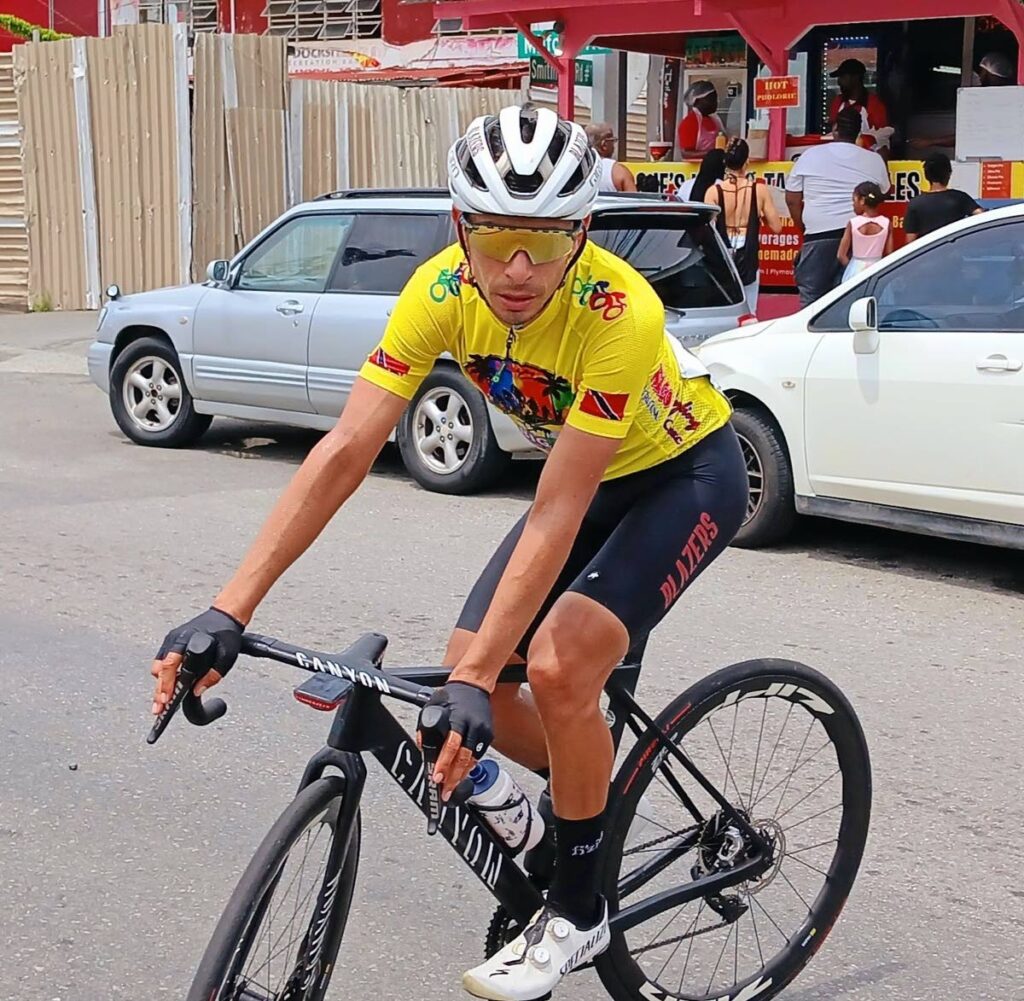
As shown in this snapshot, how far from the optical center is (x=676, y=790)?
3.60 meters

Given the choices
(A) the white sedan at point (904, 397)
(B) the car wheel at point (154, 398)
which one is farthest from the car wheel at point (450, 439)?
(B) the car wheel at point (154, 398)

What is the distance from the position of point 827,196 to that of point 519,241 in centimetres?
1028

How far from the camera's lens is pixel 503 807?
325cm

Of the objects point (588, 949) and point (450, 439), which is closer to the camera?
point (588, 949)

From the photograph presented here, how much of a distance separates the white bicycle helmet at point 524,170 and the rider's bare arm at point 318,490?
1.48 ft

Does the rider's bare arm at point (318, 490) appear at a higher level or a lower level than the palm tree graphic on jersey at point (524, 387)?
lower

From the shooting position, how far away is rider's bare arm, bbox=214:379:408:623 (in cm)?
304

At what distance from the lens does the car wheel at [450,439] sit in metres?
9.44

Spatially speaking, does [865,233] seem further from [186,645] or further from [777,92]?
[186,645]

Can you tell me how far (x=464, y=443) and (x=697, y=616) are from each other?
2.93m

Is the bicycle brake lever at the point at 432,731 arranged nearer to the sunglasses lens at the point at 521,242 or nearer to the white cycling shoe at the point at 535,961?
the white cycling shoe at the point at 535,961

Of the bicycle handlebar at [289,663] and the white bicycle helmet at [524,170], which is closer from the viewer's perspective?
the bicycle handlebar at [289,663]

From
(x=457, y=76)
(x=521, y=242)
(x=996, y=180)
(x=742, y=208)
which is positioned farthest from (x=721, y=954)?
(x=457, y=76)

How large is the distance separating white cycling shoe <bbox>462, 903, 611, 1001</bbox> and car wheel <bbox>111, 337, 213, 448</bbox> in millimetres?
8168
